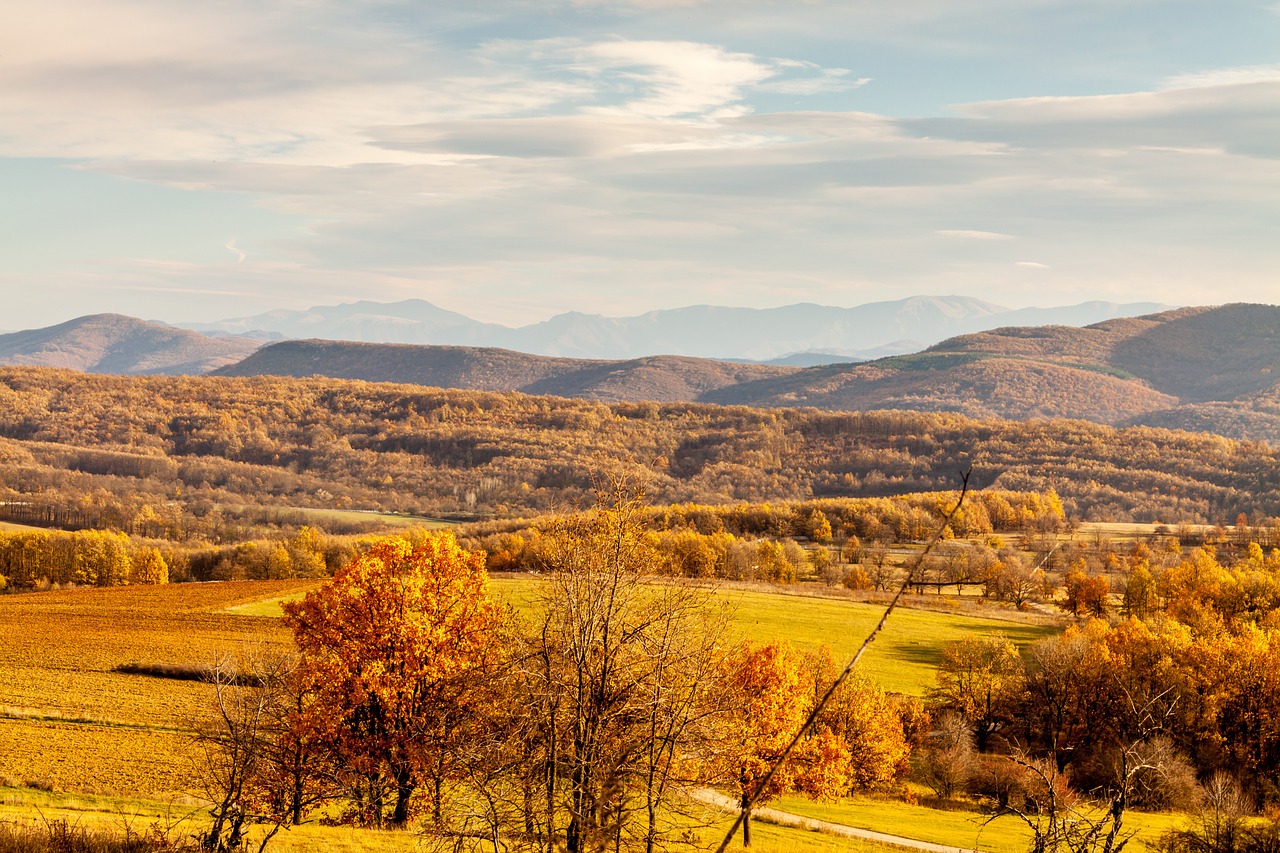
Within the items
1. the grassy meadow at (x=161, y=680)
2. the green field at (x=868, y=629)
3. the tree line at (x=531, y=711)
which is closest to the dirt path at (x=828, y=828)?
the grassy meadow at (x=161, y=680)

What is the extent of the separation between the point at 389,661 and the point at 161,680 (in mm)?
34401

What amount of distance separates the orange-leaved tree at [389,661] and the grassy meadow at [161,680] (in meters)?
2.98

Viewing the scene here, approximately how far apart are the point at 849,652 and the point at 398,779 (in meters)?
47.1

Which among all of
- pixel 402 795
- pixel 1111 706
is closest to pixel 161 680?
pixel 402 795


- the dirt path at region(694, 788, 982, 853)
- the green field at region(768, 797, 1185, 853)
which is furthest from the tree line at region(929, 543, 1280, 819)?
the dirt path at region(694, 788, 982, 853)

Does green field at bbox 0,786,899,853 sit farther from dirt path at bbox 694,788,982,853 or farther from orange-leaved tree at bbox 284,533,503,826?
orange-leaved tree at bbox 284,533,503,826

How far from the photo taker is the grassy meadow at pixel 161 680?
31281mm

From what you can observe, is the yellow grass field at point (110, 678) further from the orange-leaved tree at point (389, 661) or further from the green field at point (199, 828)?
the orange-leaved tree at point (389, 661)

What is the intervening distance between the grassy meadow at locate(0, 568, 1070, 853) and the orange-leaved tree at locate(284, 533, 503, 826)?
9.77 ft

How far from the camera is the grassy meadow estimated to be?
31281 mm

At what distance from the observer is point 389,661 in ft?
97.2

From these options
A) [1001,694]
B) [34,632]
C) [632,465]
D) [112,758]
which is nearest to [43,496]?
[34,632]

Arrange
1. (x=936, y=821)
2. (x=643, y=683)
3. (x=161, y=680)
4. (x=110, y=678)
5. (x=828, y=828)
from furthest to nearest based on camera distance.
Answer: (x=161, y=680), (x=110, y=678), (x=936, y=821), (x=828, y=828), (x=643, y=683)

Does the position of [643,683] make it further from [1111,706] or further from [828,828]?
[1111,706]
